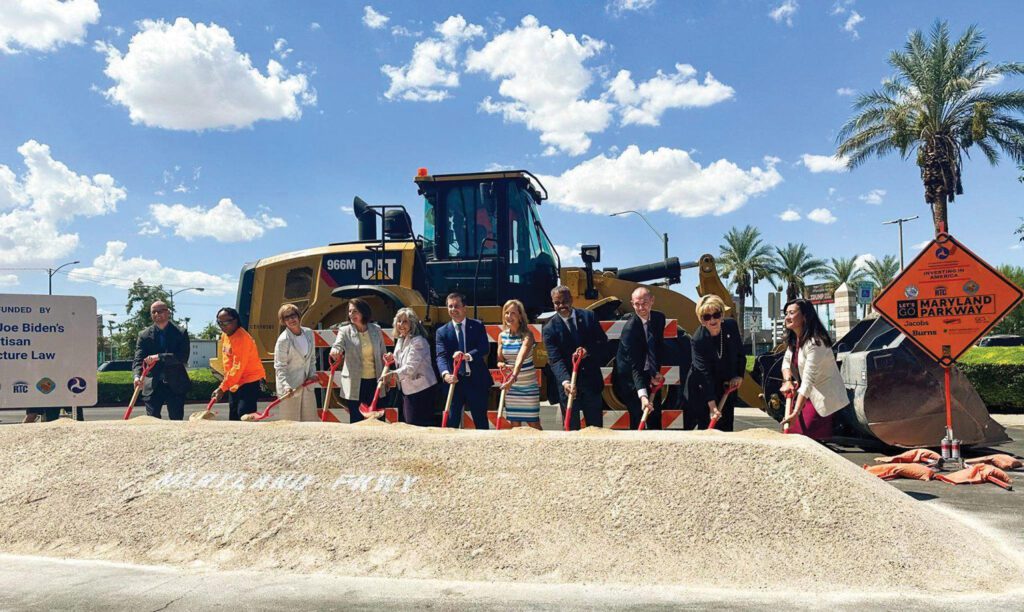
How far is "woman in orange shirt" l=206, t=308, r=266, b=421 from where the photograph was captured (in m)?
6.81

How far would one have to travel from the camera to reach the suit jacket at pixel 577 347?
243 inches

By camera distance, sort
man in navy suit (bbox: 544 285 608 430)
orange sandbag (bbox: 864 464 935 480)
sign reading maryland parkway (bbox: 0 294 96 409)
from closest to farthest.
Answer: man in navy suit (bbox: 544 285 608 430) → orange sandbag (bbox: 864 464 935 480) → sign reading maryland parkway (bbox: 0 294 96 409)

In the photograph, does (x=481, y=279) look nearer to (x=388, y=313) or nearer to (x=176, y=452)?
(x=388, y=313)

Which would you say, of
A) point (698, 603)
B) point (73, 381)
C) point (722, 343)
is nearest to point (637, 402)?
point (722, 343)

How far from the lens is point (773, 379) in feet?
31.3

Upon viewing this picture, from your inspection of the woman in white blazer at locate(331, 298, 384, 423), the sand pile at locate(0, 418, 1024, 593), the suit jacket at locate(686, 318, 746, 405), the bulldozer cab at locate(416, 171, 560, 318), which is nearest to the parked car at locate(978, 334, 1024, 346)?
the bulldozer cab at locate(416, 171, 560, 318)

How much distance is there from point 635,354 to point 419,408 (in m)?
1.94

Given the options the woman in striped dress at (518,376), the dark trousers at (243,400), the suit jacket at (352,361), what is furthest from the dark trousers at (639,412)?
the dark trousers at (243,400)

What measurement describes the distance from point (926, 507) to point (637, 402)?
91.0 inches

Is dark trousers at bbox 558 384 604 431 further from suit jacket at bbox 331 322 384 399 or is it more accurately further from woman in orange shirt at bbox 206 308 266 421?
woman in orange shirt at bbox 206 308 266 421

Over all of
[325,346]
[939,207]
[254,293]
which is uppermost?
[939,207]

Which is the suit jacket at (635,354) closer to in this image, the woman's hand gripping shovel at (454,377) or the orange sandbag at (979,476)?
the woman's hand gripping shovel at (454,377)

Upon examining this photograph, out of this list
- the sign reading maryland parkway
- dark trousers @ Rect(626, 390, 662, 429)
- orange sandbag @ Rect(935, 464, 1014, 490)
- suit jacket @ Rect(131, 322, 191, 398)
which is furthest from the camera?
the sign reading maryland parkway

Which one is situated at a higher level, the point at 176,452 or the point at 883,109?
the point at 883,109
